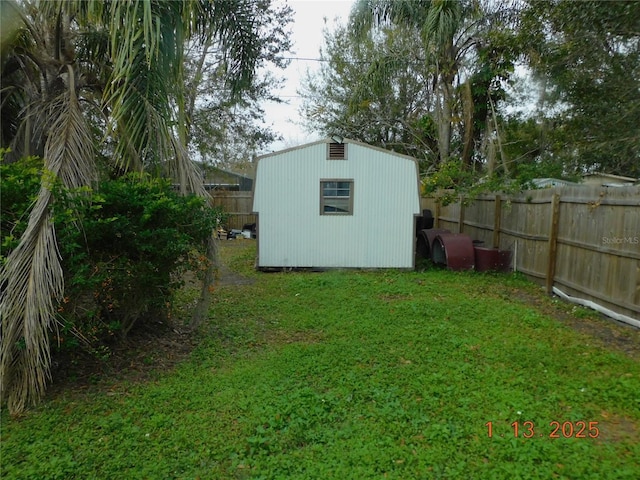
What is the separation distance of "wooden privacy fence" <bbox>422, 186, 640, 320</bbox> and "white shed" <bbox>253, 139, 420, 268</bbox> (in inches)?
83.1

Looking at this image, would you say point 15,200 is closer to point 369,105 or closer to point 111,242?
point 111,242

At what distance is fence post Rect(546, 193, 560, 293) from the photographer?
23.8 feet

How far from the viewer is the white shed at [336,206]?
9.61 meters

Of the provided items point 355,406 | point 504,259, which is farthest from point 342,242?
point 355,406

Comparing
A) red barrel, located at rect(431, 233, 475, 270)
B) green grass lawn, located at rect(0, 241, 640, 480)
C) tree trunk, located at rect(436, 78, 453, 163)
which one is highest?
tree trunk, located at rect(436, 78, 453, 163)

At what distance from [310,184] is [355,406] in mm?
6721

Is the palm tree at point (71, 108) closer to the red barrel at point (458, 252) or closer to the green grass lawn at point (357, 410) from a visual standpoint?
the green grass lawn at point (357, 410)

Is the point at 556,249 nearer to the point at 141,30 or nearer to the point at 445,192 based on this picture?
the point at 445,192

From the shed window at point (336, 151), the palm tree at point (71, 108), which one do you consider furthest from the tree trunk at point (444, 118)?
the palm tree at point (71, 108)

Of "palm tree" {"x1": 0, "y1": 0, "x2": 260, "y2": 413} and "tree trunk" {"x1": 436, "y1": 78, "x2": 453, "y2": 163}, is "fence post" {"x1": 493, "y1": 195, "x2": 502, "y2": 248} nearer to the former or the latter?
"tree trunk" {"x1": 436, "y1": 78, "x2": 453, "y2": 163}

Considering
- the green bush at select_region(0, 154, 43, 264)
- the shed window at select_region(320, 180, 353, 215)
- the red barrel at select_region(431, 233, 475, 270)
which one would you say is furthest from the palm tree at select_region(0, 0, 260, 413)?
the red barrel at select_region(431, 233, 475, 270)

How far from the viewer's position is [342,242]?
387 inches

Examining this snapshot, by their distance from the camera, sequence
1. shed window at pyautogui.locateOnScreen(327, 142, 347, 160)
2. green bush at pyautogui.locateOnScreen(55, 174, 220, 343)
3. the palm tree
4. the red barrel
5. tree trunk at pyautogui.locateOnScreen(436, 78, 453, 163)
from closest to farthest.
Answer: the palm tree < green bush at pyautogui.locateOnScreen(55, 174, 220, 343) < the red barrel < shed window at pyautogui.locateOnScreen(327, 142, 347, 160) < tree trunk at pyautogui.locateOnScreen(436, 78, 453, 163)

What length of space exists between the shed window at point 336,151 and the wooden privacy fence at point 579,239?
11.6 ft
